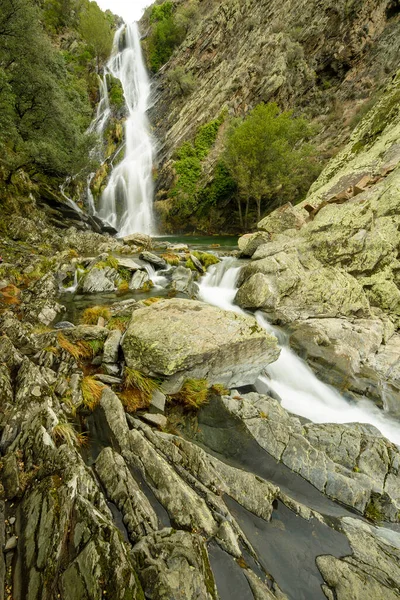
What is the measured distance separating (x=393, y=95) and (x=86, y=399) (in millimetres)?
27858

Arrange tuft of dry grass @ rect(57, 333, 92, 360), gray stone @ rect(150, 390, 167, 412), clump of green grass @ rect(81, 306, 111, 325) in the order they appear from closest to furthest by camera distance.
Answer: gray stone @ rect(150, 390, 167, 412) → tuft of dry grass @ rect(57, 333, 92, 360) → clump of green grass @ rect(81, 306, 111, 325)

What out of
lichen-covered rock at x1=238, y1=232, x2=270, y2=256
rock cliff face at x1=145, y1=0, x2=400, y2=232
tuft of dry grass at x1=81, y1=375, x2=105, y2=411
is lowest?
tuft of dry grass at x1=81, y1=375, x2=105, y2=411

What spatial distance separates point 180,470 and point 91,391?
2337mm

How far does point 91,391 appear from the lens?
4.95 metres

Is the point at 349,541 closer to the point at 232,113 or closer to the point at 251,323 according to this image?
the point at 251,323

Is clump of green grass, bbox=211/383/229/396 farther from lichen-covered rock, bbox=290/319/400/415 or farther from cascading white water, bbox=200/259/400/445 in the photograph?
lichen-covered rock, bbox=290/319/400/415

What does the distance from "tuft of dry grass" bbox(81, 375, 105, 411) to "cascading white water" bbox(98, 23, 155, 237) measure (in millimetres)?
24990

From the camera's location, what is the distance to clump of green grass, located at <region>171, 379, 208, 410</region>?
544 cm

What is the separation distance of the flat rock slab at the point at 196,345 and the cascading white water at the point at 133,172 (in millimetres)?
23927

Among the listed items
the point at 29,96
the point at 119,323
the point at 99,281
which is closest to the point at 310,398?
the point at 119,323

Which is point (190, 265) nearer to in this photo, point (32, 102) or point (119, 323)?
point (119, 323)

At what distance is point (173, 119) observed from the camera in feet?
128

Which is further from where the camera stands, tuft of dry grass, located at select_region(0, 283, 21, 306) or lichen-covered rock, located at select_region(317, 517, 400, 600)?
tuft of dry grass, located at select_region(0, 283, 21, 306)

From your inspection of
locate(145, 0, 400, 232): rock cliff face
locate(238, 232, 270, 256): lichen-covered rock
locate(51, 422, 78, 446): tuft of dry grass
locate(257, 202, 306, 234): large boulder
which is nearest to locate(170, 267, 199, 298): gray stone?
locate(238, 232, 270, 256): lichen-covered rock
